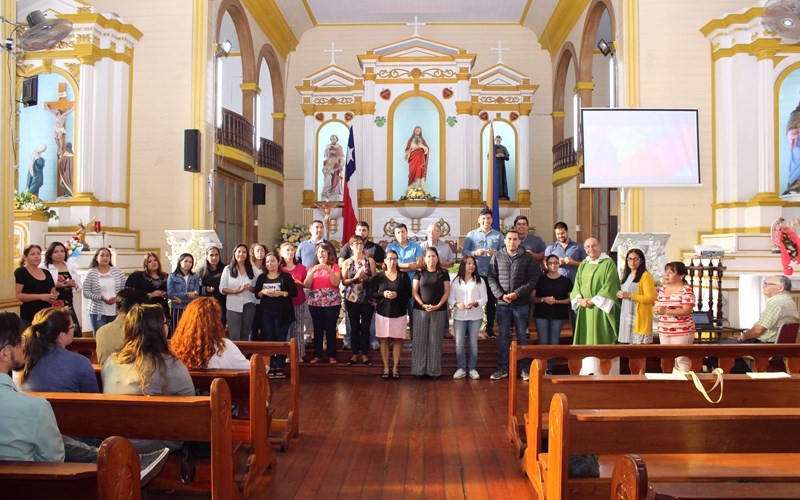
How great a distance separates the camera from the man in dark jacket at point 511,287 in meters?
6.17

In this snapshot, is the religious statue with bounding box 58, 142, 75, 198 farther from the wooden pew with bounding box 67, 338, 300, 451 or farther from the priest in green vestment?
the priest in green vestment

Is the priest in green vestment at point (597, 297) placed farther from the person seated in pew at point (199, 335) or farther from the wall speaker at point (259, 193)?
the wall speaker at point (259, 193)

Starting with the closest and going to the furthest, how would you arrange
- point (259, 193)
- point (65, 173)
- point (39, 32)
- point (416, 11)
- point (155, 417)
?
point (155, 417) < point (39, 32) < point (65, 173) < point (259, 193) < point (416, 11)

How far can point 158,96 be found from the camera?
9.40 meters

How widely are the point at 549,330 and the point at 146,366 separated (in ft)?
13.5

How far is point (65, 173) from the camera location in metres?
9.08

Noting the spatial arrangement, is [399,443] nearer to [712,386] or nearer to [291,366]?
[291,366]

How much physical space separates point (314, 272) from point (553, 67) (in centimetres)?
1012

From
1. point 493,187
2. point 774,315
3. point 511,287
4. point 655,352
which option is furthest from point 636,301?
point 493,187

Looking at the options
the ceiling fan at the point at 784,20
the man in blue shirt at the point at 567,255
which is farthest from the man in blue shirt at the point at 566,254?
the ceiling fan at the point at 784,20

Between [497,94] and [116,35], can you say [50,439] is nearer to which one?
[116,35]

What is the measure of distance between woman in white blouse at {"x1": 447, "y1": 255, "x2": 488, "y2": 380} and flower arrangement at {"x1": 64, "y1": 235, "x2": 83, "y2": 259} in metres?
4.53

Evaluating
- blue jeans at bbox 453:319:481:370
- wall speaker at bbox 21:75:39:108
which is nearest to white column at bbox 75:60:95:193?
wall speaker at bbox 21:75:39:108

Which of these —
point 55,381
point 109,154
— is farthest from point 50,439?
point 109,154
